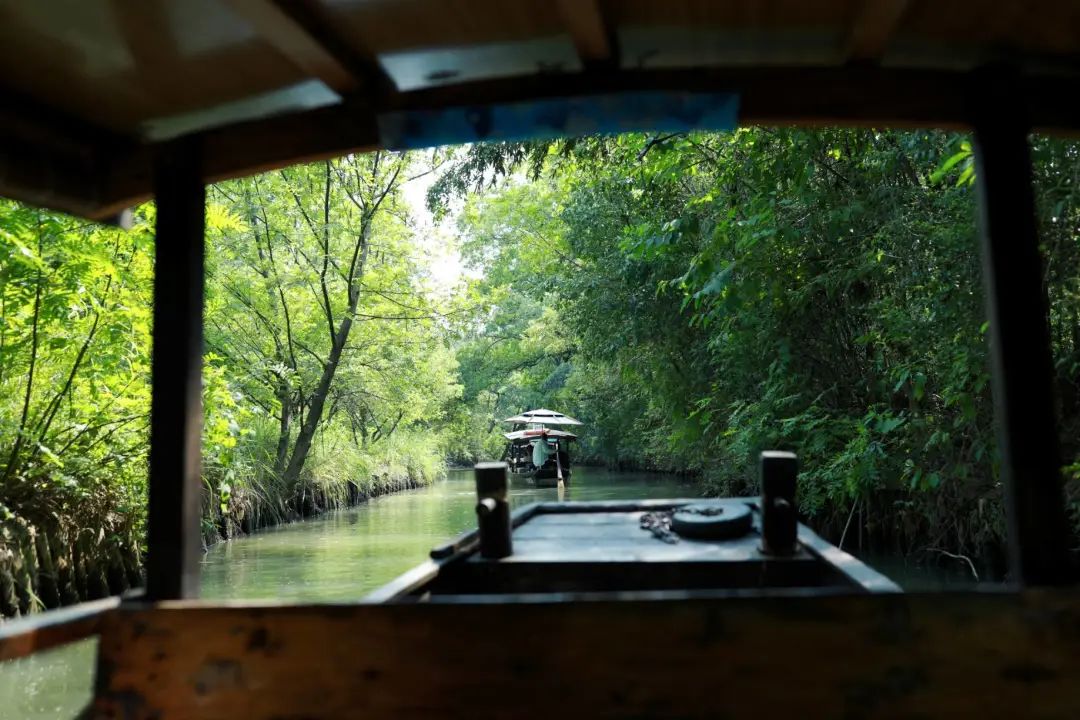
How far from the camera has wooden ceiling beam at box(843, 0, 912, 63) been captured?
204 centimetres

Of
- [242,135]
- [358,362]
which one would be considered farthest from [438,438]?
[242,135]

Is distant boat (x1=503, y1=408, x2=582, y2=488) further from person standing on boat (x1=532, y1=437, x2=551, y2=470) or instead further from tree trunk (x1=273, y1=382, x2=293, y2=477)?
tree trunk (x1=273, y1=382, x2=293, y2=477)

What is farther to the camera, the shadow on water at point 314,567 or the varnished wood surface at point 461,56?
the shadow on water at point 314,567

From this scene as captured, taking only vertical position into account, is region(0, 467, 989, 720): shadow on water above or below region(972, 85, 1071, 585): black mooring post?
below

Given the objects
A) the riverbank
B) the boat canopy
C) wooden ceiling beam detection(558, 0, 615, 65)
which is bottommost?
the riverbank

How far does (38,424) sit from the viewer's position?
7.10 m

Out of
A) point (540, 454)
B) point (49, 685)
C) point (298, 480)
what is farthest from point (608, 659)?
point (540, 454)

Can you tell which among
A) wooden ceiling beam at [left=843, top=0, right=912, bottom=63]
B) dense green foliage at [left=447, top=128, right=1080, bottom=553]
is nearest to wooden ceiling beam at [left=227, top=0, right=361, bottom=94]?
wooden ceiling beam at [left=843, top=0, right=912, bottom=63]

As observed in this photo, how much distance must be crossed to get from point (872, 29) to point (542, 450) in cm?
2147

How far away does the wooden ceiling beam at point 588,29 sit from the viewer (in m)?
2.02

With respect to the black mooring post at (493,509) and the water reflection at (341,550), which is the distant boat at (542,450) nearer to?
the water reflection at (341,550)

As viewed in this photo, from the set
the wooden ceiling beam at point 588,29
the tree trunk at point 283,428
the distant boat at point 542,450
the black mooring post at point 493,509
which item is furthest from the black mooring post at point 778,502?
the distant boat at point 542,450

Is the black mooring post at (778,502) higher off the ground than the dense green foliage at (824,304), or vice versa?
the dense green foliage at (824,304)

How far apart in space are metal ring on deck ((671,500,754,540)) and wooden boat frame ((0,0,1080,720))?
8.41ft
